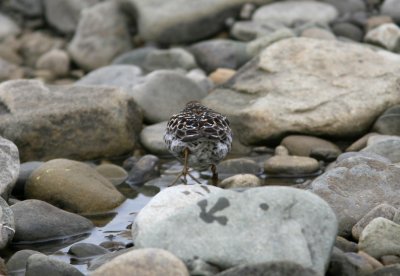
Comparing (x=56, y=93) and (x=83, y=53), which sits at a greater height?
(x=56, y=93)

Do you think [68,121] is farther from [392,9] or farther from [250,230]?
[392,9]

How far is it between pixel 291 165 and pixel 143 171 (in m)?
1.73

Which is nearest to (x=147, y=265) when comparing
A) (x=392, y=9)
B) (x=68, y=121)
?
(x=68, y=121)

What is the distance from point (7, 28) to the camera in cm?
1792

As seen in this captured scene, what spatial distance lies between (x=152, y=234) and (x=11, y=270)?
4.76 ft

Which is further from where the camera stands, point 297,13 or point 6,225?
point 297,13

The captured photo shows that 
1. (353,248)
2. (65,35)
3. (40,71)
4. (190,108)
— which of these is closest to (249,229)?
(353,248)

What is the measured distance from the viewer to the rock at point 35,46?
17372 millimetres

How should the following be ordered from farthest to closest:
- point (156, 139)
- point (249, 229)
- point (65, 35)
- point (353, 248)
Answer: point (65, 35) → point (156, 139) → point (353, 248) → point (249, 229)

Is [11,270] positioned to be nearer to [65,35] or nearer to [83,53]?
[83,53]

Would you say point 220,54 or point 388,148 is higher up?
point 388,148

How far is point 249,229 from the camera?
5996 mm

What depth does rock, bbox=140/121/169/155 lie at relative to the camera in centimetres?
1086

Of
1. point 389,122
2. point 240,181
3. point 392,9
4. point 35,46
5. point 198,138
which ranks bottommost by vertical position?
point 35,46
